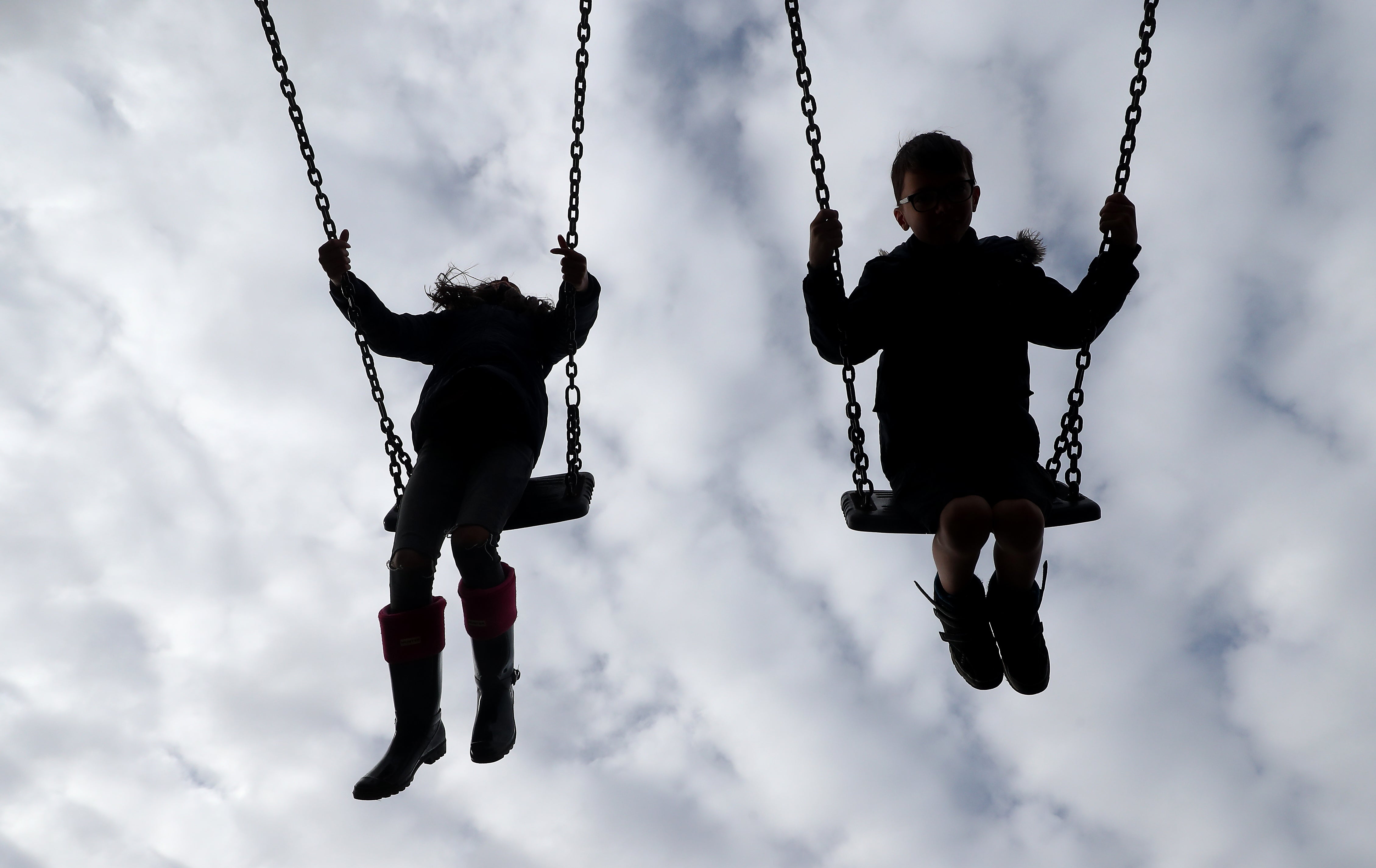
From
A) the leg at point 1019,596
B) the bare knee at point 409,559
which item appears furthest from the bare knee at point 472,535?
the leg at point 1019,596

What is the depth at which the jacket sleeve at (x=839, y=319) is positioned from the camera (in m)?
3.12

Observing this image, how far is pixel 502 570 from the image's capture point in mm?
3691

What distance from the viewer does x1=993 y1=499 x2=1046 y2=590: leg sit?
9.21 ft

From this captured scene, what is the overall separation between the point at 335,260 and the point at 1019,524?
2.57m

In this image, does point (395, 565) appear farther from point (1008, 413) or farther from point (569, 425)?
point (1008, 413)

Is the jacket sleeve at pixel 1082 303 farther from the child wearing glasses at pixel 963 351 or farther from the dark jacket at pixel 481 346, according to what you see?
the dark jacket at pixel 481 346

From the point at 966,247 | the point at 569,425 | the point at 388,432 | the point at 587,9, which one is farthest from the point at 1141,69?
the point at 388,432

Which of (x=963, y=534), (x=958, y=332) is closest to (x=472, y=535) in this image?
(x=963, y=534)

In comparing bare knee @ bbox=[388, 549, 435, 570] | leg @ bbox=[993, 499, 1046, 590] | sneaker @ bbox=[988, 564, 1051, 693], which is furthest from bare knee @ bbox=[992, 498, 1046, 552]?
bare knee @ bbox=[388, 549, 435, 570]

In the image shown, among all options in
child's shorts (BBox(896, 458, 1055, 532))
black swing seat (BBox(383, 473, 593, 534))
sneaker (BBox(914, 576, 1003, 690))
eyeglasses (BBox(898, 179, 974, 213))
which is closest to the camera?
child's shorts (BBox(896, 458, 1055, 532))

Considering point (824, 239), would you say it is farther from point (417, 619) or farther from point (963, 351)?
point (417, 619)

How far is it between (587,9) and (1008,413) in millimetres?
2060

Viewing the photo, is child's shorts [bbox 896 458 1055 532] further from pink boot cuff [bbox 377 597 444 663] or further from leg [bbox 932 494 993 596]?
pink boot cuff [bbox 377 597 444 663]

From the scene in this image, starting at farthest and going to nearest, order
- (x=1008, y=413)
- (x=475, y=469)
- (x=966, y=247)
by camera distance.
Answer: (x=475, y=469) → (x=966, y=247) → (x=1008, y=413)
